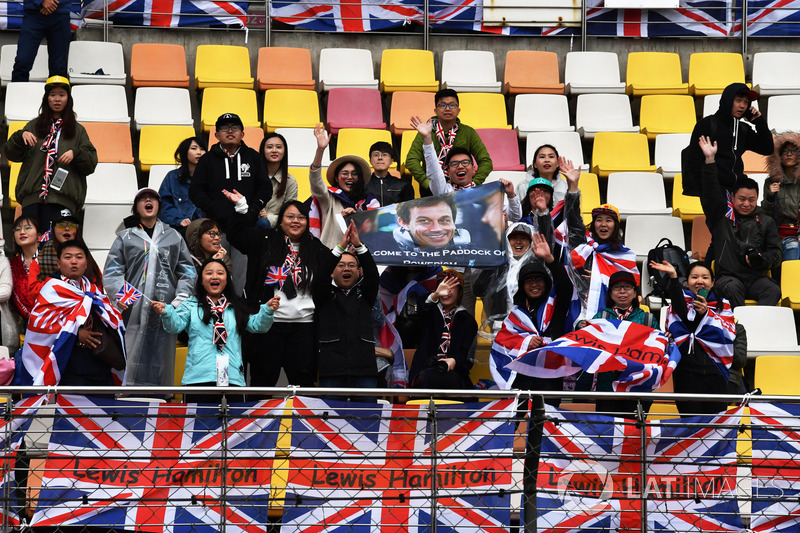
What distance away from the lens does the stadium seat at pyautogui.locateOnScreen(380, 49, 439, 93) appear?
11648 mm

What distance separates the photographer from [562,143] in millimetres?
10969

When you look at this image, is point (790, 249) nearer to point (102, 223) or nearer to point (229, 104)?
point (229, 104)

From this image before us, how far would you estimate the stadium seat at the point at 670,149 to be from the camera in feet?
36.0

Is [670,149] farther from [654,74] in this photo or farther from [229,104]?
[229,104]

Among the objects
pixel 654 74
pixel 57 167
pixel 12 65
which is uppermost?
pixel 12 65

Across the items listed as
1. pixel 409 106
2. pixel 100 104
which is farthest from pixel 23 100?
pixel 409 106

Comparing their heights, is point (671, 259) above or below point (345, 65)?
below

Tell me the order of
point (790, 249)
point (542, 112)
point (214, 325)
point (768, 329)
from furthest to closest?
point (542, 112)
point (790, 249)
point (768, 329)
point (214, 325)

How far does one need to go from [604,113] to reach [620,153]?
0.66 metres

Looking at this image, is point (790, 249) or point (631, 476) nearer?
point (631, 476)

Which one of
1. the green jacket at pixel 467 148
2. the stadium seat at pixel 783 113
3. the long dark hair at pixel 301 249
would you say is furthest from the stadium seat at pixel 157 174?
the stadium seat at pixel 783 113

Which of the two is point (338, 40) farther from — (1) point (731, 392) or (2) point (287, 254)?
(1) point (731, 392)

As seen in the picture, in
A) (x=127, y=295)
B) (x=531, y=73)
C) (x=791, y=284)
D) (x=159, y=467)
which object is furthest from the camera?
(x=531, y=73)

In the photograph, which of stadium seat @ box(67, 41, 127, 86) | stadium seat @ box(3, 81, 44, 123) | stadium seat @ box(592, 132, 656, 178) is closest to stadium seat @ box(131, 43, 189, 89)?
stadium seat @ box(67, 41, 127, 86)
